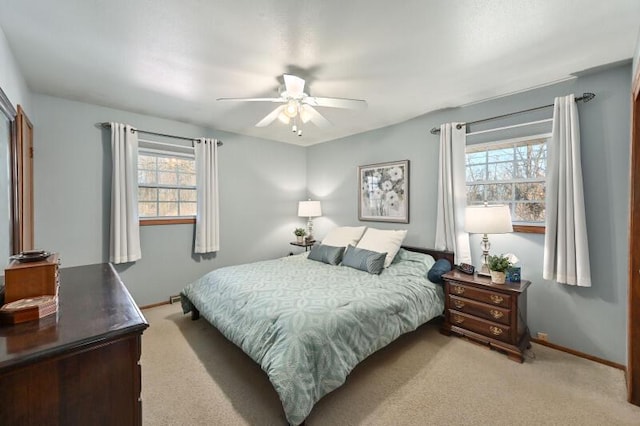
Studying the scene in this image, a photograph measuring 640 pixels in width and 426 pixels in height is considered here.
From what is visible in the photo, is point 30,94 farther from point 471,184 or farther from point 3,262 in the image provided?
point 471,184

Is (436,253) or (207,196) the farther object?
(207,196)

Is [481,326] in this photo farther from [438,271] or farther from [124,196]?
[124,196]

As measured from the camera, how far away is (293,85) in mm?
2125

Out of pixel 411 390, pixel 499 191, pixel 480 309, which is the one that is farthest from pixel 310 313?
pixel 499 191

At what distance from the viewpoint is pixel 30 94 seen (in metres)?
2.71

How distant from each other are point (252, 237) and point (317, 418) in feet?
10.1

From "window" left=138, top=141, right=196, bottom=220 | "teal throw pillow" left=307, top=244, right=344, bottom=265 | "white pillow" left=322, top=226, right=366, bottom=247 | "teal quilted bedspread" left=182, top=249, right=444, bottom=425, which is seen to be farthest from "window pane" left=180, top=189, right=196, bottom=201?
"white pillow" left=322, top=226, right=366, bottom=247

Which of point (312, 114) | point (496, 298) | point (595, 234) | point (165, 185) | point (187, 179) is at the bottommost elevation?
point (496, 298)

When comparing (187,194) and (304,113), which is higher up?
(304,113)

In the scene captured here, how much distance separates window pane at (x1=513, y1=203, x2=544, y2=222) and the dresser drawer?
→ 87 cm

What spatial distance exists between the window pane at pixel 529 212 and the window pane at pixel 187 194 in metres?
3.95

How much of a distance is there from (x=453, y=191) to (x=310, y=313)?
2.13 metres

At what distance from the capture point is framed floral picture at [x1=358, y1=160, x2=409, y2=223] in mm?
3674

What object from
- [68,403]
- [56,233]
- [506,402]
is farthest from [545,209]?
[56,233]
